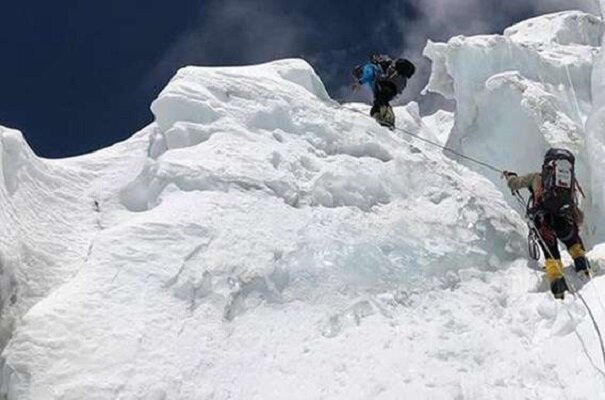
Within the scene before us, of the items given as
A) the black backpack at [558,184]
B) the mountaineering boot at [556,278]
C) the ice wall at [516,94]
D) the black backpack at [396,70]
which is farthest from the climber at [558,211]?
the black backpack at [396,70]

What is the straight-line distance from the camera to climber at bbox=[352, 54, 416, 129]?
38.9 ft

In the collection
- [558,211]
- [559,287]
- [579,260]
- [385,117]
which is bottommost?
[385,117]

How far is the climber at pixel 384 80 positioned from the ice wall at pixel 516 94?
1922 mm

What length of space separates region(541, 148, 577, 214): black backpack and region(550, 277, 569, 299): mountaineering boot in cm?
94

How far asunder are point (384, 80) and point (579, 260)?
15.9ft

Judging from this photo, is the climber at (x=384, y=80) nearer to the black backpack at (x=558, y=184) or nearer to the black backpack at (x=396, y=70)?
the black backpack at (x=396, y=70)

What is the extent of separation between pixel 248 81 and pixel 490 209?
10.9ft

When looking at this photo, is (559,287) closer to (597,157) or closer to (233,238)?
(233,238)

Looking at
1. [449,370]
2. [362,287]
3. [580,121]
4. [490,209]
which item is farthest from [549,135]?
[449,370]

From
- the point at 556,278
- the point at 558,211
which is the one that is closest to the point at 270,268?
the point at 556,278

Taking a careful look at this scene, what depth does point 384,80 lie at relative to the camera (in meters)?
12.2

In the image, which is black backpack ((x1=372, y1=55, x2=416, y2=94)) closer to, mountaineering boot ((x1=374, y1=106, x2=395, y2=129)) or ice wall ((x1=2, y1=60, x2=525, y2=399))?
mountaineering boot ((x1=374, y1=106, x2=395, y2=129))

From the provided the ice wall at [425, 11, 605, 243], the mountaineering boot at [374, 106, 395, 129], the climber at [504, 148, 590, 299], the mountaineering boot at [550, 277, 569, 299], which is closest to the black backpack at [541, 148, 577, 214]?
the climber at [504, 148, 590, 299]

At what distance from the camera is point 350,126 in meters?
10.5
